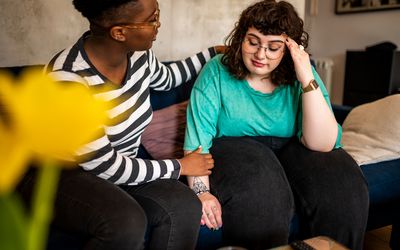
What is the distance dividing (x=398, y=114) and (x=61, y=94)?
1.84 meters

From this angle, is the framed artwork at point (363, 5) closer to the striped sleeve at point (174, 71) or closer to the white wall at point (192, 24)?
the white wall at point (192, 24)

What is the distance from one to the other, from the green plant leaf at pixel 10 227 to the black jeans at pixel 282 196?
1085 millimetres

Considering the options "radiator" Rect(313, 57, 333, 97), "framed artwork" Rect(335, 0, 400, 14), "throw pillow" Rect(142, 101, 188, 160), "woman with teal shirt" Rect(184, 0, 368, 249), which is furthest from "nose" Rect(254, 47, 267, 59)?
"radiator" Rect(313, 57, 333, 97)

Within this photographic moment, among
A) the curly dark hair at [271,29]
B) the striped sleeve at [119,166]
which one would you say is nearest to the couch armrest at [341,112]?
the curly dark hair at [271,29]

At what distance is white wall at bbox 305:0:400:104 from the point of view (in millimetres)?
3947

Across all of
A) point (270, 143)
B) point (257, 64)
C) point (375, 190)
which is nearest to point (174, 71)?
point (257, 64)

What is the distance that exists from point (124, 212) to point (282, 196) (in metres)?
0.55

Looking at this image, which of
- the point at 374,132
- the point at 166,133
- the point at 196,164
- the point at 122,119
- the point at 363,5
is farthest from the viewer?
the point at 363,5

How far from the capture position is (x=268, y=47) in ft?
4.73

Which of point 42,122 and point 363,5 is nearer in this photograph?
point 42,122

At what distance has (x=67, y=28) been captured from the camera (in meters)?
1.98

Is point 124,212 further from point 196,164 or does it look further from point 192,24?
point 192,24

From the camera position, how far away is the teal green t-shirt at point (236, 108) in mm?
1518

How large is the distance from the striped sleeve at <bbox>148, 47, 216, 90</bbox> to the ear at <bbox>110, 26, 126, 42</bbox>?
311 millimetres
